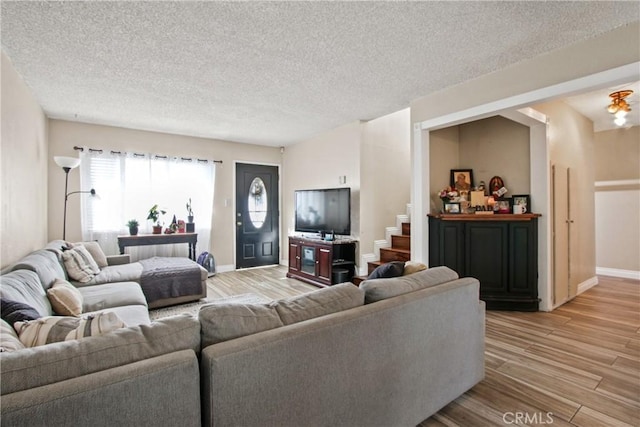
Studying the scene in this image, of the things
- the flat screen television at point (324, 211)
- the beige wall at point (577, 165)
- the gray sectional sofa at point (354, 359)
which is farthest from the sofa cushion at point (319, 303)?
the beige wall at point (577, 165)

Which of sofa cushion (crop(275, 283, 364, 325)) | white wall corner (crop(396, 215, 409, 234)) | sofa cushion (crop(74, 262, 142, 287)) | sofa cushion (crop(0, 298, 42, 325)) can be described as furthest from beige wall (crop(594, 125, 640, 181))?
sofa cushion (crop(0, 298, 42, 325))

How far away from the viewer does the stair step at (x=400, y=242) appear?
15.3 ft

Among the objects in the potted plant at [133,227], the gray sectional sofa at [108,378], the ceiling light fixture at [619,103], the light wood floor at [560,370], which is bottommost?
the light wood floor at [560,370]

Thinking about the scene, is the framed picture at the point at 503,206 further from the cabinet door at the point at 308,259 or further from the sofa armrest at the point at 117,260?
the sofa armrest at the point at 117,260

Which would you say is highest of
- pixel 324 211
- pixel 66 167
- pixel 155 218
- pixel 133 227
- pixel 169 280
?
pixel 66 167

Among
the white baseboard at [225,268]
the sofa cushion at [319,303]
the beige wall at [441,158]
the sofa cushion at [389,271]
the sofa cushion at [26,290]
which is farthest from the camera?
the white baseboard at [225,268]

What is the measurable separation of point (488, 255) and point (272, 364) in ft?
10.8

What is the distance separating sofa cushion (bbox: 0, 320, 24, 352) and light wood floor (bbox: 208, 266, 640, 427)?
75.5 inches

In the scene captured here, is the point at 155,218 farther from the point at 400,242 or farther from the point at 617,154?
the point at 617,154

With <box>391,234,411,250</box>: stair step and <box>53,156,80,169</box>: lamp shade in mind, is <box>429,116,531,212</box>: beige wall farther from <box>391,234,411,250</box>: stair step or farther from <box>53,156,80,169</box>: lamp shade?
<box>53,156,80,169</box>: lamp shade

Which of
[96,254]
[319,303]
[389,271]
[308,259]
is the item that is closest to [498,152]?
[389,271]

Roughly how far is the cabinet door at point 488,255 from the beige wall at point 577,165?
3.63 feet

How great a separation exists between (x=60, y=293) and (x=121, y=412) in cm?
187

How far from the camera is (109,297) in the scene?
2.62 meters
